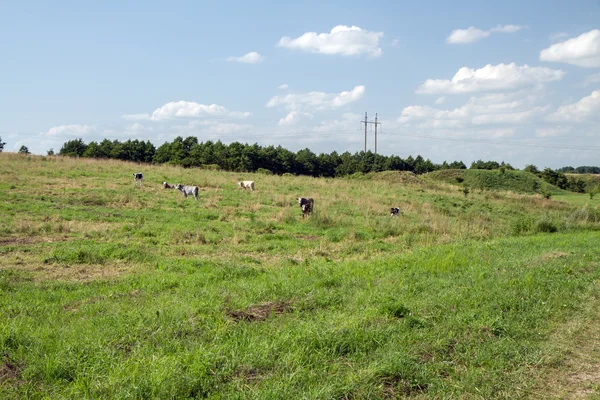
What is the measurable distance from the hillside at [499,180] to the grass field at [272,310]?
55484 mm

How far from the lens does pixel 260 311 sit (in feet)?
23.0

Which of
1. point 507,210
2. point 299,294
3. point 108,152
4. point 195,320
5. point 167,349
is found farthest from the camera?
point 108,152

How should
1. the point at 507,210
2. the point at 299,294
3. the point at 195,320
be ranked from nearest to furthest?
the point at 195,320, the point at 299,294, the point at 507,210

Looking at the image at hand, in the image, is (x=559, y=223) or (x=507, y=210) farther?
(x=507, y=210)

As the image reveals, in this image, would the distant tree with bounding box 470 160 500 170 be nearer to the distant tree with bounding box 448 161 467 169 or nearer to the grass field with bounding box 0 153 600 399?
the distant tree with bounding box 448 161 467 169

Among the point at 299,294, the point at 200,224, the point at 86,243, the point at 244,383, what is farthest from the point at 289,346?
the point at 200,224

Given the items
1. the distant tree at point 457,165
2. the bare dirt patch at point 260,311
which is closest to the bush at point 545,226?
the bare dirt patch at point 260,311

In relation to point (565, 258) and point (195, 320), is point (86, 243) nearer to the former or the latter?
point (195, 320)

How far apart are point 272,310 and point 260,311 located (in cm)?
18

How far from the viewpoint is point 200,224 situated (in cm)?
1730

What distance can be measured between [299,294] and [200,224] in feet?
33.0

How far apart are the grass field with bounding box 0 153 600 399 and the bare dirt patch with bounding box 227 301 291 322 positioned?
3cm

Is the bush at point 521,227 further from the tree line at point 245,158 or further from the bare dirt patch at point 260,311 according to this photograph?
the tree line at point 245,158

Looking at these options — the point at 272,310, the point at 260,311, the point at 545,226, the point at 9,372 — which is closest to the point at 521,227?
the point at 545,226
